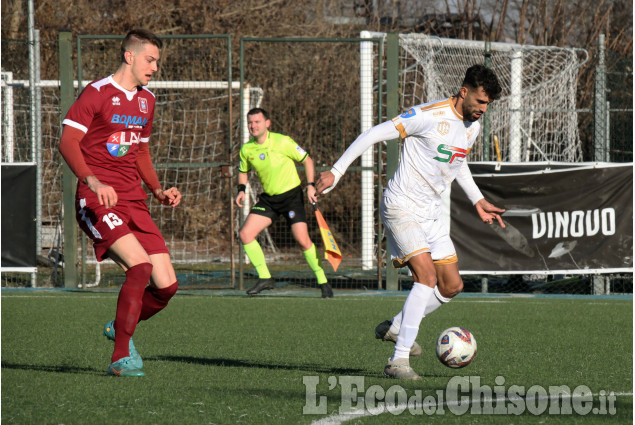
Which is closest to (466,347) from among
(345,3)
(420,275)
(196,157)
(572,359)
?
(420,275)

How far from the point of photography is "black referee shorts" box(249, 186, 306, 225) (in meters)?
11.8

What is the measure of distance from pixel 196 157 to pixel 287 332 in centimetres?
1043

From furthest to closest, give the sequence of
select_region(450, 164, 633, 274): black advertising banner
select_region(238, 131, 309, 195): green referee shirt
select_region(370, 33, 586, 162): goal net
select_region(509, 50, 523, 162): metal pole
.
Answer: select_region(370, 33, 586, 162): goal net → select_region(509, 50, 523, 162): metal pole → select_region(450, 164, 633, 274): black advertising banner → select_region(238, 131, 309, 195): green referee shirt

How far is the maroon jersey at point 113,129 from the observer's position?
5918 mm

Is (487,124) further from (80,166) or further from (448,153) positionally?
(80,166)

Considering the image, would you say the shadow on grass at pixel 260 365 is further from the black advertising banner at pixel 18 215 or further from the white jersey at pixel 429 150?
the black advertising banner at pixel 18 215

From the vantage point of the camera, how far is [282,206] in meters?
11.9

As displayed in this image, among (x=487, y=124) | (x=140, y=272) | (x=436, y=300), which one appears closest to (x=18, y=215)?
(x=487, y=124)

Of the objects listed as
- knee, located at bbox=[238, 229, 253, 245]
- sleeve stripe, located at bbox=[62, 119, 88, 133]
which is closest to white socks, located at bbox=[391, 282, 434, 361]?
sleeve stripe, located at bbox=[62, 119, 88, 133]

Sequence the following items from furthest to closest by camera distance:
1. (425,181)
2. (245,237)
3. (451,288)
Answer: (245,237)
(451,288)
(425,181)

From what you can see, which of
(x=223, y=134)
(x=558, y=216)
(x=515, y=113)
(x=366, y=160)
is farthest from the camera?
(x=223, y=134)

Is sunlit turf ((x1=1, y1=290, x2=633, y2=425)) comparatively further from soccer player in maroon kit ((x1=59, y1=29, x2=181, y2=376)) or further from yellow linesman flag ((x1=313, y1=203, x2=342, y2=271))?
yellow linesman flag ((x1=313, y1=203, x2=342, y2=271))

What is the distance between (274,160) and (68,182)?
10.3ft

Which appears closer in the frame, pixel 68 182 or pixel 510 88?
pixel 68 182
